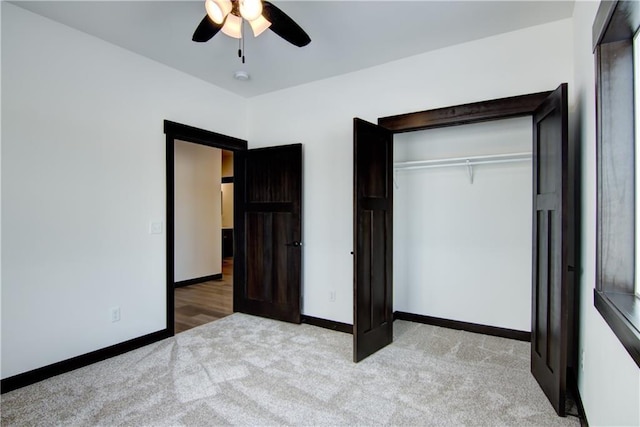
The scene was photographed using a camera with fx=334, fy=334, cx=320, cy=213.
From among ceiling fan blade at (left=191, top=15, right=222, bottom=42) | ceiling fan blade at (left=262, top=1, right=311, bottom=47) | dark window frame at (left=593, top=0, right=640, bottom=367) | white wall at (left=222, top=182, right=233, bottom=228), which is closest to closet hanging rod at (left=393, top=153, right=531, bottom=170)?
dark window frame at (left=593, top=0, right=640, bottom=367)

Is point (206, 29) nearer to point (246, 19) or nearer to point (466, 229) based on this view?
point (246, 19)

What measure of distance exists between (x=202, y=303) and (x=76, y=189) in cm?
253

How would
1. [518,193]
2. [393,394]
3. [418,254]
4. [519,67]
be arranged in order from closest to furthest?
[393,394] → [519,67] → [518,193] → [418,254]

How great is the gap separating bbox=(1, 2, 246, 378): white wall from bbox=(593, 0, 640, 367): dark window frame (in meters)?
3.51

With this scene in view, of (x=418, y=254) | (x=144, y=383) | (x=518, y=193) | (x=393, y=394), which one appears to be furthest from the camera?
(x=418, y=254)

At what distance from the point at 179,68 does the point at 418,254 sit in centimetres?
335

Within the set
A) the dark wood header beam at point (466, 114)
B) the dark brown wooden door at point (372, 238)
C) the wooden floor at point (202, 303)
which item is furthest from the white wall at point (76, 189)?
the dark wood header beam at point (466, 114)

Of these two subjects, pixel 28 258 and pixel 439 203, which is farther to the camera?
pixel 439 203

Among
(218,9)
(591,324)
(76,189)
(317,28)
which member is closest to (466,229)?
(591,324)

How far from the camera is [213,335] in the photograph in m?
3.52

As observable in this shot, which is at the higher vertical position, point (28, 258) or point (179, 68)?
point (179, 68)

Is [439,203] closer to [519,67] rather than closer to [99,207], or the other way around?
[519,67]

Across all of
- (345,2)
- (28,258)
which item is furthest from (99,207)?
(345,2)

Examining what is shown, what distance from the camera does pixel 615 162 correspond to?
1.57 meters
